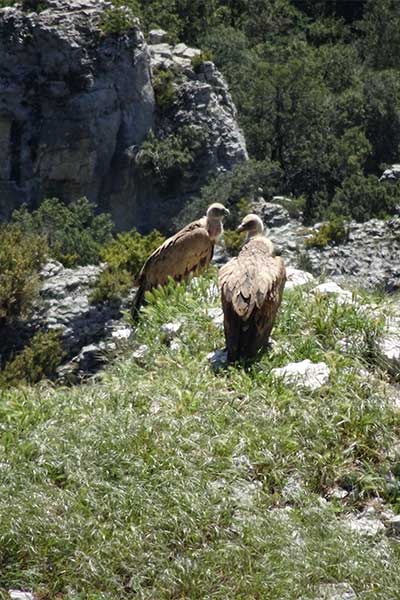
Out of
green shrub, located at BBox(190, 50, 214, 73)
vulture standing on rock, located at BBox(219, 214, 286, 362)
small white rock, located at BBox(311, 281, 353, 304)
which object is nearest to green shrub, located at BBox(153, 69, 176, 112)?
green shrub, located at BBox(190, 50, 214, 73)

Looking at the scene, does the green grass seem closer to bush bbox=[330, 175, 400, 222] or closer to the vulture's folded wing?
the vulture's folded wing

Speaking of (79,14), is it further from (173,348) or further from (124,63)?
(173,348)

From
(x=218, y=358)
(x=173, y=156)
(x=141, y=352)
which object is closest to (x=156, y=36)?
(x=173, y=156)

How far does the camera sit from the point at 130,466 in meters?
6.87

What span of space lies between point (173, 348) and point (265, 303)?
0.97 meters

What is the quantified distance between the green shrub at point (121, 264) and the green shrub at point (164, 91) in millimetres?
8486

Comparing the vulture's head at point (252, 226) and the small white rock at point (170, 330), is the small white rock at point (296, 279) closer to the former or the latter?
the vulture's head at point (252, 226)

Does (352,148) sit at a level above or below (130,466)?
below

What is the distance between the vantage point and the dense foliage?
1171 inches

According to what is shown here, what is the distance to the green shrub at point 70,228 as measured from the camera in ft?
73.5

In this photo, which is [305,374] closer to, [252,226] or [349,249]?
[252,226]

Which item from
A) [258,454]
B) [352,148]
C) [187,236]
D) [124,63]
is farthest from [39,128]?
[258,454]

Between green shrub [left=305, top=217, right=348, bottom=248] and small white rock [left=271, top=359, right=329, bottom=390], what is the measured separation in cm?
1667

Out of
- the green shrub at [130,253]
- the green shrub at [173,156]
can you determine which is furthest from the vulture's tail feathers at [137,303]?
the green shrub at [173,156]
